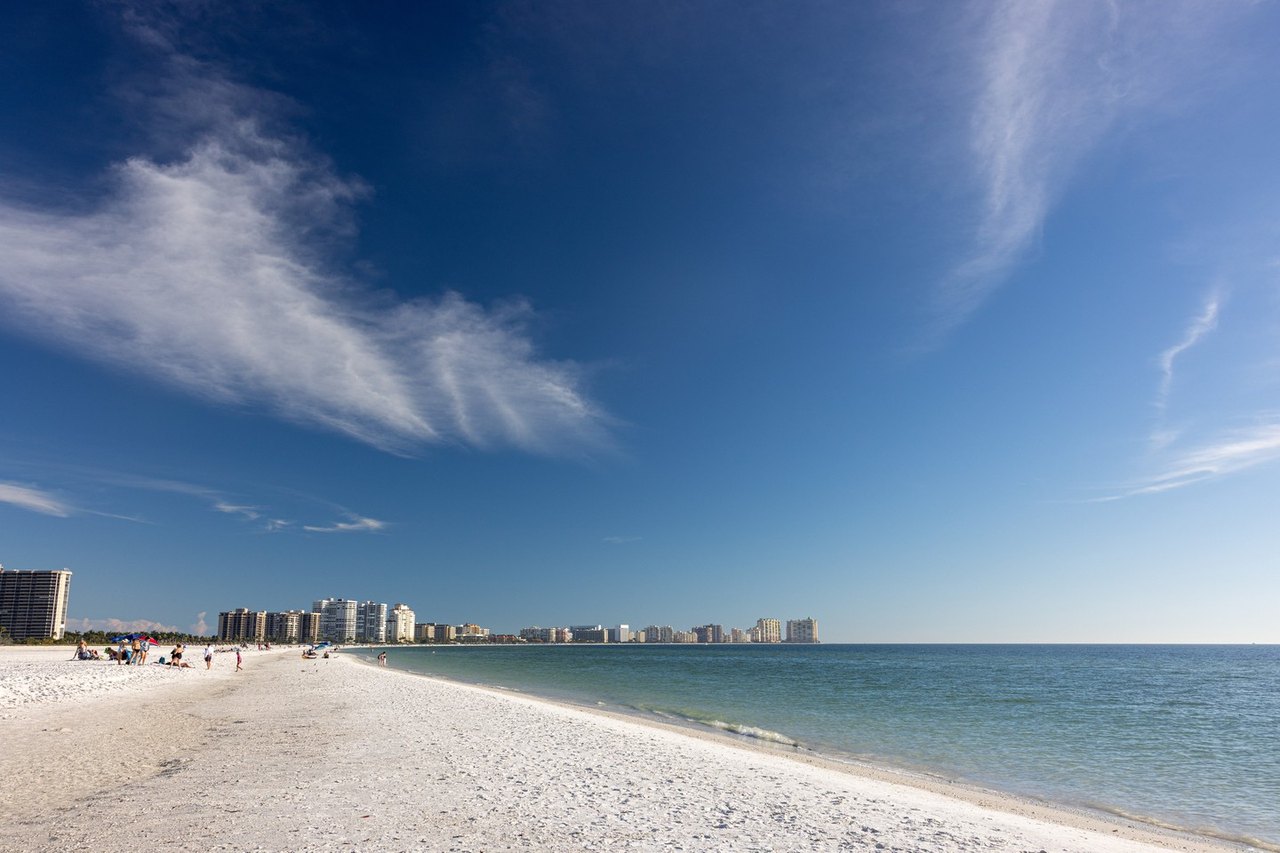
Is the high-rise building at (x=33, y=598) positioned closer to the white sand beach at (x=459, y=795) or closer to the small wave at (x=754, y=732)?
the white sand beach at (x=459, y=795)

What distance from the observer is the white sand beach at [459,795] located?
896 centimetres

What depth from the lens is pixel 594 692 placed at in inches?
1758

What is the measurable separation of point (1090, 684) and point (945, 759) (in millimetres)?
49298

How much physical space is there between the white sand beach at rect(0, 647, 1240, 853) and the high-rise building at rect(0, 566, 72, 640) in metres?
175

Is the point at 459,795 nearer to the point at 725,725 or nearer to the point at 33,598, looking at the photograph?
the point at 725,725

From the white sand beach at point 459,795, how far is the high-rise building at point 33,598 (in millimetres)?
174700

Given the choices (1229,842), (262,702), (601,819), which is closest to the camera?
(601,819)

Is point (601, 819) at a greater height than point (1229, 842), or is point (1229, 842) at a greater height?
point (601, 819)

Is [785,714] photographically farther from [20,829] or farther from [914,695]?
[20,829]

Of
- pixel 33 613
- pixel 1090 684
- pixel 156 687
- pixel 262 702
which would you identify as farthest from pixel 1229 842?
pixel 33 613

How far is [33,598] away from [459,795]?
19626 centimetres

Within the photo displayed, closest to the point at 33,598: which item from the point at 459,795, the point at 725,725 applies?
the point at 725,725

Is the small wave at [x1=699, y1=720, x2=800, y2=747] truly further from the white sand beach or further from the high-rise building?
the high-rise building

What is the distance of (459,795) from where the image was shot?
437 inches
